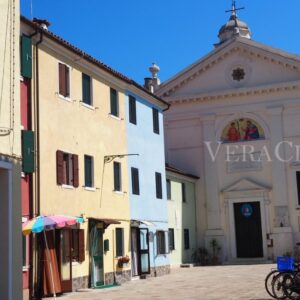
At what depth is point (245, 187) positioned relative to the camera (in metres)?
38.5

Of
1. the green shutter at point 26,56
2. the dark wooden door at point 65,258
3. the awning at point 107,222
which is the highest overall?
the green shutter at point 26,56

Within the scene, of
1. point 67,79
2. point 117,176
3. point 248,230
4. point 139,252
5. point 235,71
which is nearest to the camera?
point 67,79

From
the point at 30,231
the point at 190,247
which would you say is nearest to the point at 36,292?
the point at 30,231

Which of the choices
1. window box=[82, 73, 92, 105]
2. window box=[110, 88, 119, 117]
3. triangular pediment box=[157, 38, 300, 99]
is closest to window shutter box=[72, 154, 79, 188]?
window box=[82, 73, 92, 105]

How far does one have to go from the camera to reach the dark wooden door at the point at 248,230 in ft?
124

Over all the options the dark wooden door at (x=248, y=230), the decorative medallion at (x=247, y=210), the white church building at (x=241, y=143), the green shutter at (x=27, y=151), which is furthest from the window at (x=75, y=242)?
the decorative medallion at (x=247, y=210)

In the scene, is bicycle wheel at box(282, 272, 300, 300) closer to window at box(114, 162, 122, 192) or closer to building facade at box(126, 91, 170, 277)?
window at box(114, 162, 122, 192)

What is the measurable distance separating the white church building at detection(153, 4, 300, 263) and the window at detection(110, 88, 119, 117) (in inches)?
617

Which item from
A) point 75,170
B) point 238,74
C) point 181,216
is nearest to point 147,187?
point 75,170

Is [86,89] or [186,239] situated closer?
[86,89]

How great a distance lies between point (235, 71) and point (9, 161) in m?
29.6

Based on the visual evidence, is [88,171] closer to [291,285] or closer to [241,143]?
[291,285]

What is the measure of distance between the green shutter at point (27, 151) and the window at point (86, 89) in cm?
506

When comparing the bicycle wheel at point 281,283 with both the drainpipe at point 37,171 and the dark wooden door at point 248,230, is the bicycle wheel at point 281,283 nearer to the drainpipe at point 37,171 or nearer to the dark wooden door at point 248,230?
the drainpipe at point 37,171
